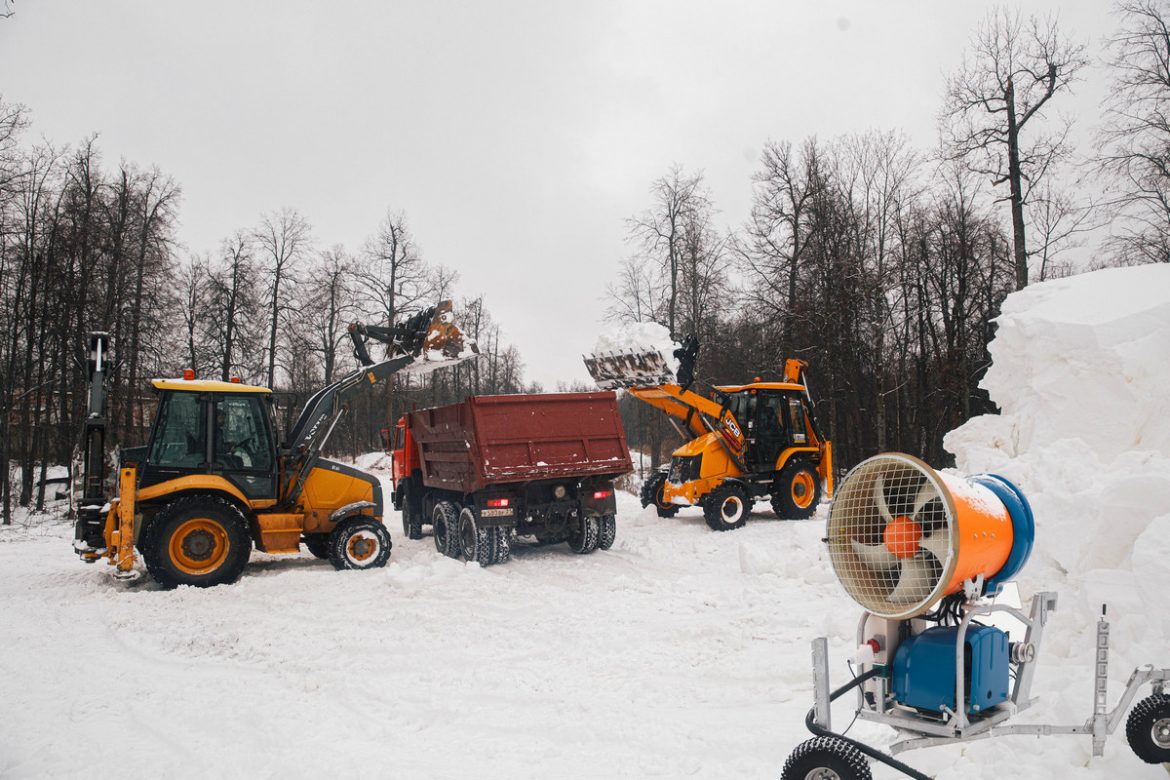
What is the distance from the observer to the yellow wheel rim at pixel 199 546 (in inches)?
363

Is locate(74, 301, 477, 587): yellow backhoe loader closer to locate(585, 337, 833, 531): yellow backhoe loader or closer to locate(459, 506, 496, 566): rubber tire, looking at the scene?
locate(459, 506, 496, 566): rubber tire

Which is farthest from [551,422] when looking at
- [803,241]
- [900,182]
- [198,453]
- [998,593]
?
[900,182]

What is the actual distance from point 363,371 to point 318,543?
8.60 feet

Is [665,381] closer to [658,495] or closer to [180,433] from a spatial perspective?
[658,495]

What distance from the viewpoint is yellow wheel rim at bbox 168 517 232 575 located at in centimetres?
921

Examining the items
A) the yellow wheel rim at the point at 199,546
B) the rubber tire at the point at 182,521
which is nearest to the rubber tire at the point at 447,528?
the rubber tire at the point at 182,521

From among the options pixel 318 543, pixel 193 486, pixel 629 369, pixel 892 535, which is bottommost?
pixel 318 543

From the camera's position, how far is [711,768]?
13.8 ft

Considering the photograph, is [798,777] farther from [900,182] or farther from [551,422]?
[900,182]

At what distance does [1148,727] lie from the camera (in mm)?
3475

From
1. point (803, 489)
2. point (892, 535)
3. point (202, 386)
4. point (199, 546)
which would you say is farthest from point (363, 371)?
point (803, 489)

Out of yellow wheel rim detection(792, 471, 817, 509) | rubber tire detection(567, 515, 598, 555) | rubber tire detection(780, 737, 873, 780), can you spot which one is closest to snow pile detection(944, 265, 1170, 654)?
rubber tire detection(780, 737, 873, 780)

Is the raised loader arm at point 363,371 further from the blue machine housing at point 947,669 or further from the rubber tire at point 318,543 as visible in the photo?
the blue machine housing at point 947,669

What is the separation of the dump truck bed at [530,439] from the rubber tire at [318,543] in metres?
1.91
